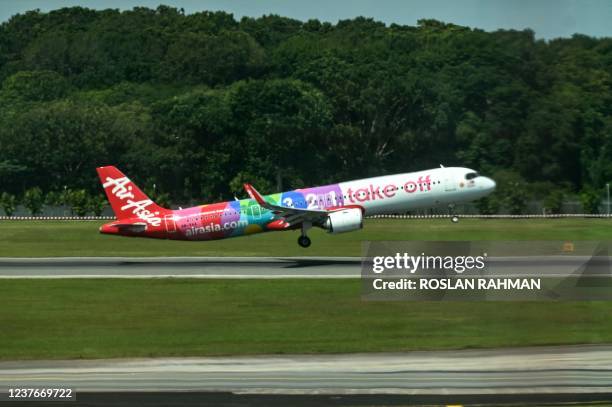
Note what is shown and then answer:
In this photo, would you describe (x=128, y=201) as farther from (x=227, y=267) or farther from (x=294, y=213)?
(x=227, y=267)

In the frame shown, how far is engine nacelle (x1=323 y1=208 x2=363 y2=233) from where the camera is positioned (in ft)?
179

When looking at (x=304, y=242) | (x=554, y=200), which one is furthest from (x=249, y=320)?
(x=304, y=242)

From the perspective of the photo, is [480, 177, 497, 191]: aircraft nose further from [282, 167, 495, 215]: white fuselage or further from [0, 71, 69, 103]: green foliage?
[0, 71, 69, 103]: green foliage

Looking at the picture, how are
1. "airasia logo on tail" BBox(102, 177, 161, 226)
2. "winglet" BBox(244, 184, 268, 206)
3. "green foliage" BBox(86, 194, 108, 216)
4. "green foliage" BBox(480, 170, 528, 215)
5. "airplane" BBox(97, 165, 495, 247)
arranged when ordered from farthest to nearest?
"green foliage" BBox(86, 194, 108, 216)
"airasia logo on tail" BBox(102, 177, 161, 226)
"airplane" BBox(97, 165, 495, 247)
"winglet" BBox(244, 184, 268, 206)
"green foliage" BBox(480, 170, 528, 215)

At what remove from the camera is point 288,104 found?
288 ft

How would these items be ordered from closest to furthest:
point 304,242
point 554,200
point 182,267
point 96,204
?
1. point 554,200
2. point 182,267
3. point 304,242
4. point 96,204

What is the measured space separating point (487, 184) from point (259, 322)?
2302 cm

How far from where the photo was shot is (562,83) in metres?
34.8

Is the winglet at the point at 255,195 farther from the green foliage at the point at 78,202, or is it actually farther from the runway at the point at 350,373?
the green foliage at the point at 78,202

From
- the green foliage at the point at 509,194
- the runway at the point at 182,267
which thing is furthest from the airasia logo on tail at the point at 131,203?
the green foliage at the point at 509,194

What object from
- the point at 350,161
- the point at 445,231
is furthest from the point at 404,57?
the point at 445,231

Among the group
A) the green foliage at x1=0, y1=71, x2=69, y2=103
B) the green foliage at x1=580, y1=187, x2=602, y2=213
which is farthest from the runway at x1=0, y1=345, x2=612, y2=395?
the green foliage at x1=0, y1=71, x2=69, y2=103

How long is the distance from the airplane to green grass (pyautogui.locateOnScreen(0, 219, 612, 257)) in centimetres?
173

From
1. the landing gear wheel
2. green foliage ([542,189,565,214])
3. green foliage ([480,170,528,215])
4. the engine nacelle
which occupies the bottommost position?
the landing gear wheel
